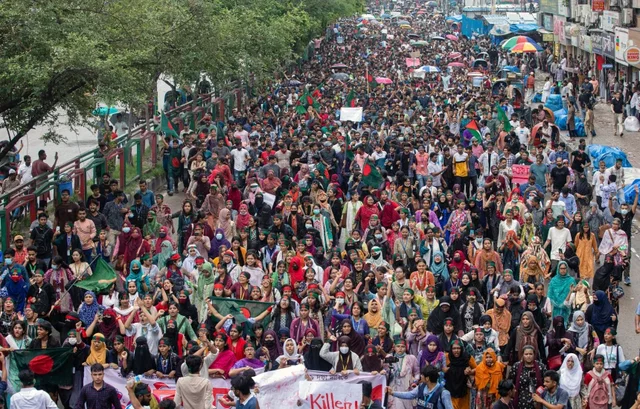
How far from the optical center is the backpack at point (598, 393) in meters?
11.6

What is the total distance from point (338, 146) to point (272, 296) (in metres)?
9.07

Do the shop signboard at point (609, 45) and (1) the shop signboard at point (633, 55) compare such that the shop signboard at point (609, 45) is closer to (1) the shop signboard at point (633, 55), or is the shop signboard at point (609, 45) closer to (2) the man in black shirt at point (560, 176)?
(1) the shop signboard at point (633, 55)

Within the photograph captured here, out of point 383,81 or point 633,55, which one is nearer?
point 633,55

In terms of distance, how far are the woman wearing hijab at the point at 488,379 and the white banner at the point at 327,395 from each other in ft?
3.82

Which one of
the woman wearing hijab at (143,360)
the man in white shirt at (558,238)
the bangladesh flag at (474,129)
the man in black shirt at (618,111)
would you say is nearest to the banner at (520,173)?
the bangladesh flag at (474,129)

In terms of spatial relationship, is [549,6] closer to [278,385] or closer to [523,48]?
[523,48]

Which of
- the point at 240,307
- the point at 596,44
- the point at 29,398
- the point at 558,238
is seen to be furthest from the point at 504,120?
the point at 596,44

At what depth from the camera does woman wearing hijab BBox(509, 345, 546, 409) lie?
37.6 ft

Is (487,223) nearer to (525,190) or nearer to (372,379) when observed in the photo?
(525,190)

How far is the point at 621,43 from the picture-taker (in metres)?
40.7

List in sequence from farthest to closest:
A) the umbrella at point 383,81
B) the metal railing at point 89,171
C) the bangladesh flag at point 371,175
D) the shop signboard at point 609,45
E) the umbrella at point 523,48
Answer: the umbrella at point 523,48
the shop signboard at point 609,45
the umbrella at point 383,81
the bangladesh flag at point 371,175
the metal railing at point 89,171

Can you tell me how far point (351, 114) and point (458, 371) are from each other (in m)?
17.7

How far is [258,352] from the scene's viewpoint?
1202 centimetres

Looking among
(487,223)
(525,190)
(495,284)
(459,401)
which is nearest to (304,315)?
(459,401)
